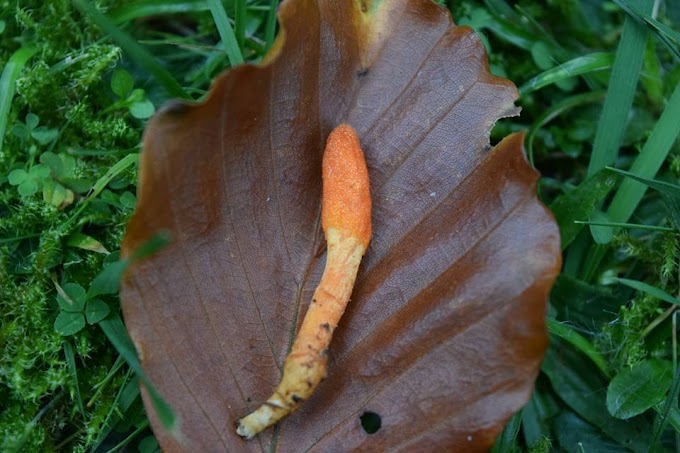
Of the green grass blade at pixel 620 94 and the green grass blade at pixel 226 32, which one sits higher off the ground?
the green grass blade at pixel 226 32

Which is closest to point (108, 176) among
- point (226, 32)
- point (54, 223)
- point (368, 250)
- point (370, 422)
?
point (54, 223)

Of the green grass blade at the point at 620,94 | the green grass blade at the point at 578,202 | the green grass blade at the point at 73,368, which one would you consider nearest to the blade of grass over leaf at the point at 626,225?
the green grass blade at the point at 578,202

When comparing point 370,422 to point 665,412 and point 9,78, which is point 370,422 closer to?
point 665,412

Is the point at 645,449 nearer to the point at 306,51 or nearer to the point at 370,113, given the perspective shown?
the point at 370,113

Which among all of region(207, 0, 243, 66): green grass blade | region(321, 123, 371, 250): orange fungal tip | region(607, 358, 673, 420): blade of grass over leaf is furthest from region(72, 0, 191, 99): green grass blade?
region(607, 358, 673, 420): blade of grass over leaf

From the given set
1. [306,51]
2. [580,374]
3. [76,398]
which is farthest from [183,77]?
[580,374]

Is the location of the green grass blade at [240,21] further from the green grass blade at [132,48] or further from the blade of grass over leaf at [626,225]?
the blade of grass over leaf at [626,225]
